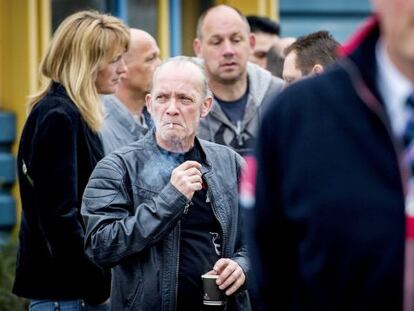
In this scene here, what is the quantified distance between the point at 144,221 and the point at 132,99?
6.82 feet

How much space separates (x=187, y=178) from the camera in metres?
Result: 4.38

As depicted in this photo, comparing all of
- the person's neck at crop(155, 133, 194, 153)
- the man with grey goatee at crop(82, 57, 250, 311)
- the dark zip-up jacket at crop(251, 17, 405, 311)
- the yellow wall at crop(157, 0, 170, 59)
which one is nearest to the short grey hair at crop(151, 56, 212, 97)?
the man with grey goatee at crop(82, 57, 250, 311)

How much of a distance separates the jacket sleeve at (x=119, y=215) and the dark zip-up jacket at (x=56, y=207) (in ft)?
2.01

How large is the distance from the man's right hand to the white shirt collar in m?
1.80

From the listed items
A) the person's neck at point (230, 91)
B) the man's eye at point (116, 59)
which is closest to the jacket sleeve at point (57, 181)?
the man's eye at point (116, 59)

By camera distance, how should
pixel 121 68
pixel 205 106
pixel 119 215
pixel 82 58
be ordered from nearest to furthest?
1. pixel 119 215
2. pixel 205 106
3. pixel 82 58
4. pixel 121 68

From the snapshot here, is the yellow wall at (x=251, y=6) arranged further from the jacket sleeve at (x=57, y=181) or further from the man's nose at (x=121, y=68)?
the jacket sleeve at (x=57, y=181)

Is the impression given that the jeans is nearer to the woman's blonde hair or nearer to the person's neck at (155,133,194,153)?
the woman's blonde hair

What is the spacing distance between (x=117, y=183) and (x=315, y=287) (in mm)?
1891

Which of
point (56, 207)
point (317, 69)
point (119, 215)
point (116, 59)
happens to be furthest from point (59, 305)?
point (317, 69)

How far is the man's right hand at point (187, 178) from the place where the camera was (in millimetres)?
4359

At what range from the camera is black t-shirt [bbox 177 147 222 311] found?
14.5ft

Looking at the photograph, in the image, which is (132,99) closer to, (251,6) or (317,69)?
(317,69)

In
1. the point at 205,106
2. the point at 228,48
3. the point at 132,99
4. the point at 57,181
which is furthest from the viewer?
the point at 228,48
